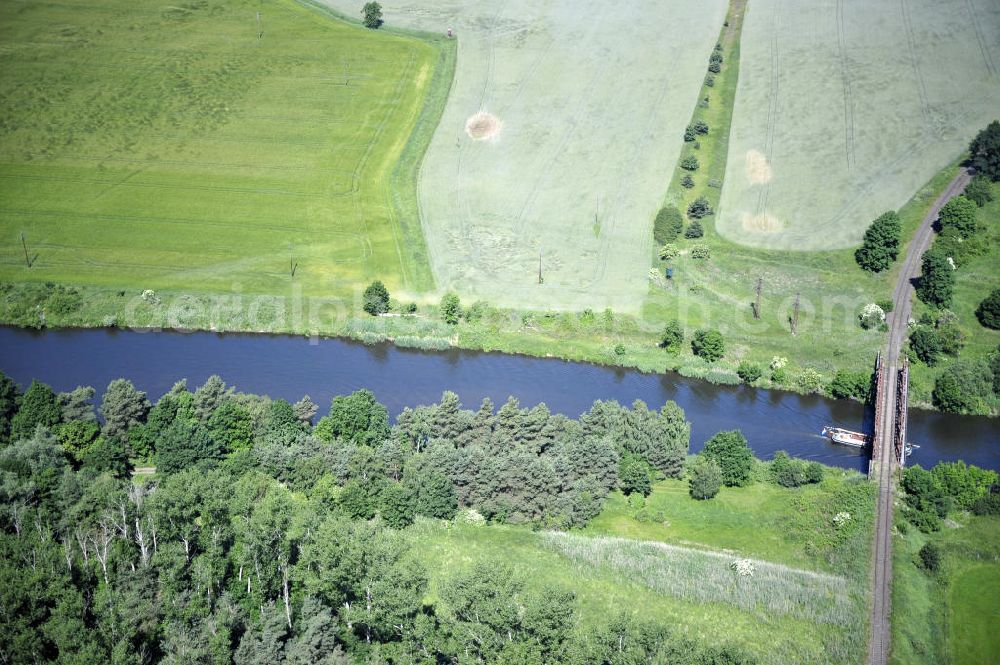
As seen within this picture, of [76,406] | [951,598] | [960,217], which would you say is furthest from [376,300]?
[960,217]

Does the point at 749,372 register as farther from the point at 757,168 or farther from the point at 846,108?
the point at 846,108

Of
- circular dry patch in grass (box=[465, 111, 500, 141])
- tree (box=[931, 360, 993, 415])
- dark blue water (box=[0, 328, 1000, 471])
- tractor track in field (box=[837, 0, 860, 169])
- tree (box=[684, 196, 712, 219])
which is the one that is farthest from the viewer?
circular dry patch in grass (box=[465, 111, 500, 141])

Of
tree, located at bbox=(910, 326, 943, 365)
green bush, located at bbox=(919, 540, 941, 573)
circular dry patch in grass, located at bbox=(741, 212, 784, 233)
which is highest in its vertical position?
circular dry patch in grass, located at bbox=(741, 212, 784, 233)

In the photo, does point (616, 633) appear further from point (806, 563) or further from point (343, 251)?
point (343, 251)

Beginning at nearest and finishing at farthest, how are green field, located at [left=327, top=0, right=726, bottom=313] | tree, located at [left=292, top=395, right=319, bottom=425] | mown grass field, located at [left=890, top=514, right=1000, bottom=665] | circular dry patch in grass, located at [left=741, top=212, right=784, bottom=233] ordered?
mown grass field, located at [left=890, top=514, right=1000, bottom=665] → tree, located at [left=292, top=395, right=319, bottom=425] → green field, located at [left=327, top=0, right=726, bottom=313] → circular dry patch in grass, located at [left=741, top=212, right=784, bottom=233]

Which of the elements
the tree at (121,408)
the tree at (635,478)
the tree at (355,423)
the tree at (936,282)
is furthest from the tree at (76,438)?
the tree at (936,282)

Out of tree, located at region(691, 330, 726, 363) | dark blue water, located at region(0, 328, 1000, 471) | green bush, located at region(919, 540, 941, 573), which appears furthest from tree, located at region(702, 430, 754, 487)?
tree, located at region(691, 330, 726, 363)

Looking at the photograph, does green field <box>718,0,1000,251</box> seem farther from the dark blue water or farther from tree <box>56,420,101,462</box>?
tree <box>56,420,101,462</box>
